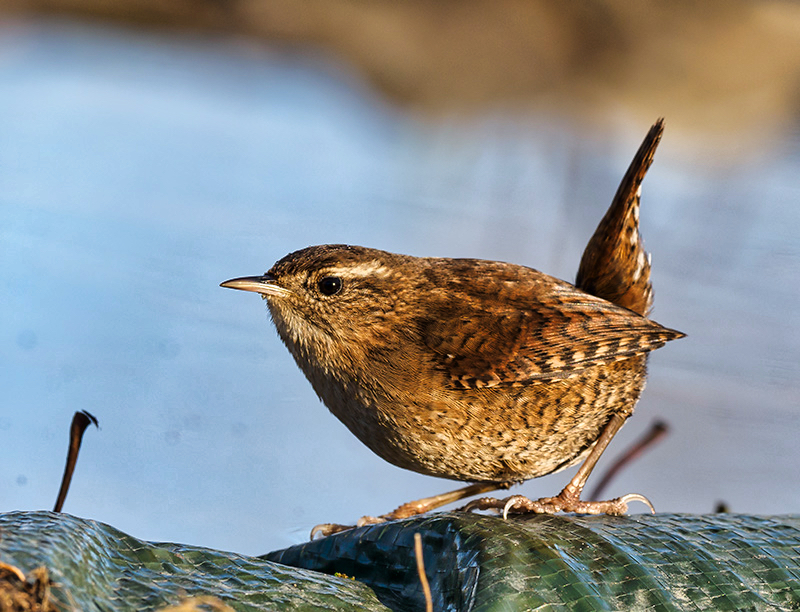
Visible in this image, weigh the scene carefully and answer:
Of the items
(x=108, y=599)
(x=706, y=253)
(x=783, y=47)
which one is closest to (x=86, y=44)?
(x=706, y=253)

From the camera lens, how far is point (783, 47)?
856 centimetres

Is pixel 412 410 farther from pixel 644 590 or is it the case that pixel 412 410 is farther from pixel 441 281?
pixel 644 590

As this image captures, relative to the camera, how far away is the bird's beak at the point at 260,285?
2449 millimetres

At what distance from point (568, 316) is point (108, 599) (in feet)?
4.91

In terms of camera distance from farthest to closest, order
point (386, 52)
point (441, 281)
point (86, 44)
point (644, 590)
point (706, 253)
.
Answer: point (386, 52) → point (86, 44) → point (706, 253) → point (441, 281) → point (644, 590)

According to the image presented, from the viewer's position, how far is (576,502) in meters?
2.57

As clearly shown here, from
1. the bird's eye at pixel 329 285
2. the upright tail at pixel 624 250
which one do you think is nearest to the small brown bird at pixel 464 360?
the bird's eye at pixel 329 285

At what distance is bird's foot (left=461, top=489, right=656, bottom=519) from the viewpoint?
246 cm

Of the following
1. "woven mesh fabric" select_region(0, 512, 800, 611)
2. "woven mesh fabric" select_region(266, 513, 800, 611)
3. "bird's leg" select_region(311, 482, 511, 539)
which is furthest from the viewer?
"bird's leg" select_region(311, 482, 511, 539)

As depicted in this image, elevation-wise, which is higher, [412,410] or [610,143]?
[610,143]

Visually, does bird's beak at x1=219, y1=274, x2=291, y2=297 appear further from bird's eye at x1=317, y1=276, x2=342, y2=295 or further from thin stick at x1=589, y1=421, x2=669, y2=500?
thin stick at x1=589, y1=421, x2=669, y2=500

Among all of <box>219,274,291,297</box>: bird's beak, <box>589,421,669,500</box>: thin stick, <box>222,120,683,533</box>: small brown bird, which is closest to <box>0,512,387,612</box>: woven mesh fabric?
<box>222,120,683,533</box>: small brown bird

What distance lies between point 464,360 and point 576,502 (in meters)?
0.52

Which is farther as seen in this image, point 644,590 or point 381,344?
point 381,344
